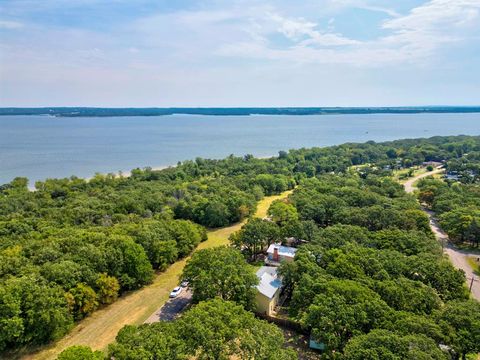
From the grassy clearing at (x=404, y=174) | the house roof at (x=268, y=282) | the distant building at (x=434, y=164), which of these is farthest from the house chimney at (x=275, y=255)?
the distant building at (x=434, y=164)

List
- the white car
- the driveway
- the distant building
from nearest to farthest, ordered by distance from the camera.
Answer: the driveway
the white car
the distant building

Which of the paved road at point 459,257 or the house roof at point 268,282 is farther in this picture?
A: the paved road at point 459,257

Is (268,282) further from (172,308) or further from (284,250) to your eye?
→ (172,308)

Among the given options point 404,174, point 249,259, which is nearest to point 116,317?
point 249,259

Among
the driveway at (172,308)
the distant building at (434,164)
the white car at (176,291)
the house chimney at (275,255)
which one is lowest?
the driveway at (172,308)

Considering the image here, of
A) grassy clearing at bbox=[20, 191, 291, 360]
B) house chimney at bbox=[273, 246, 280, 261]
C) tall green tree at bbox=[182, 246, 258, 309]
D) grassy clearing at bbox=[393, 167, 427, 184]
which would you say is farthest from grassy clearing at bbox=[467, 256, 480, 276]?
grassy clearing at bbox=[393, 167, 427, 184]

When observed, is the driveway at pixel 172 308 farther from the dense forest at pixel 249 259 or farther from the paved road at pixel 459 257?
the paved road at pixel 459 257

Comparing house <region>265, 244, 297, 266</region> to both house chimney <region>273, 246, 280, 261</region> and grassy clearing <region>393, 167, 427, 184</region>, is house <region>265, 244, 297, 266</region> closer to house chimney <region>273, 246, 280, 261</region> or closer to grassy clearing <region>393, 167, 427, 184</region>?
house chimney <region>273, 246, 280, 261</region>

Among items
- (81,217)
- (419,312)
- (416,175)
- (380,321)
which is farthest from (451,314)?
(416,175)
